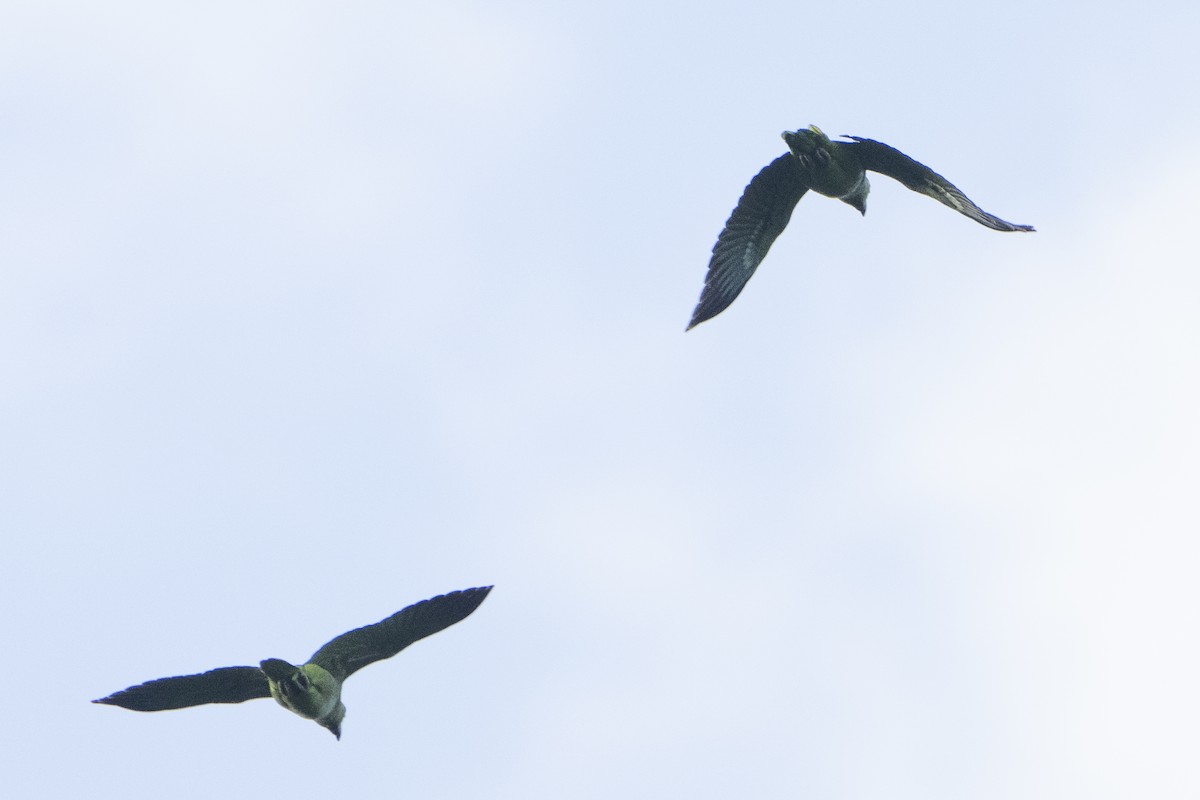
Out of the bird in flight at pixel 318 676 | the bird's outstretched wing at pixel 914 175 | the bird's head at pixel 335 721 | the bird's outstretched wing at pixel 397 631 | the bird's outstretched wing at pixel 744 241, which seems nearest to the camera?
the bird in flight at pixel 318 676

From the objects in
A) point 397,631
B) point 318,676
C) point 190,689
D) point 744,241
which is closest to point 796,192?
point 744,241

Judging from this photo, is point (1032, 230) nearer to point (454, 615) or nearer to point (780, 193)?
point (780, 193)

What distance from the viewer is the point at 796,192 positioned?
59.6ft

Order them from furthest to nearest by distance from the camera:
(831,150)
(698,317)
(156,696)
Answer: (698,317), (831,150), (156,696)

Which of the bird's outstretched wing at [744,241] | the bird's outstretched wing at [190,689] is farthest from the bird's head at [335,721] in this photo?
the bird's outstretched wing at [744,241]

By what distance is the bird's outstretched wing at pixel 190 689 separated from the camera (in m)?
15.2

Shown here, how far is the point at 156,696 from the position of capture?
15.3 metres

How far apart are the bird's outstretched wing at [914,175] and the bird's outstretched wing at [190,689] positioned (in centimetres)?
793

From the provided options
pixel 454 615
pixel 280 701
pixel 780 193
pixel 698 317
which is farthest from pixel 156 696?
pixel 780 193

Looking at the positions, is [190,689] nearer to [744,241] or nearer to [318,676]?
[318,676]

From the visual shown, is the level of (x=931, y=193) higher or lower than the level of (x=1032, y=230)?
higher

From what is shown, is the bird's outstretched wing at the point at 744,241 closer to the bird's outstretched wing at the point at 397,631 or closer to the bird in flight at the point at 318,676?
the bird's outstretched wing at the point at 397,631

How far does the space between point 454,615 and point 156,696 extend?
281 centimetres

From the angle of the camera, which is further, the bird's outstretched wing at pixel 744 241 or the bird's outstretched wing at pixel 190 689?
the bird's outstretched wing at pixel 744 241
